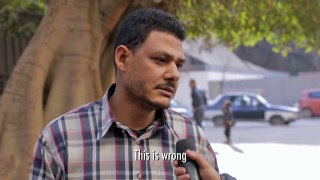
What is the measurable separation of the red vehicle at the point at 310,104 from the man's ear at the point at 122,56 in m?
25.6

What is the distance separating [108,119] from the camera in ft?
5.89

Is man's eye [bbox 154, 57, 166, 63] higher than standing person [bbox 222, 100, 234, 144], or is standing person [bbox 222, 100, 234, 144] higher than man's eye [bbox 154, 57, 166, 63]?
standing person [bbox 222, 100, 234, 144]

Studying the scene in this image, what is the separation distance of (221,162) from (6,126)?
4.98 m

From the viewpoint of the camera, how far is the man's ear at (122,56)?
1802mm

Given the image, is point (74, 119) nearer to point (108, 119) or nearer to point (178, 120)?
point (108, 119)

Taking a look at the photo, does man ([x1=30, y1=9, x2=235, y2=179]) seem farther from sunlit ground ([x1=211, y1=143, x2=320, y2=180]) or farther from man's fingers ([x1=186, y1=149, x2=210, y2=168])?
sunlit ground ([x1=211, y1=143, x2=320, y2=180])

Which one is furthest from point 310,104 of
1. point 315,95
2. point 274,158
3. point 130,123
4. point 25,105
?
point 130,123

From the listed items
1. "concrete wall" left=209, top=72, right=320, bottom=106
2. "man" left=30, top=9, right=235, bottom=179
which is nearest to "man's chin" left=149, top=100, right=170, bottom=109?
"man" left=30, top=9, right=235, bottom=179

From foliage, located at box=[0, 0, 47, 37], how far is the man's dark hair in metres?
7.33

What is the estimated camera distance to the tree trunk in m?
5.43

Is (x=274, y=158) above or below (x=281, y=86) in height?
below

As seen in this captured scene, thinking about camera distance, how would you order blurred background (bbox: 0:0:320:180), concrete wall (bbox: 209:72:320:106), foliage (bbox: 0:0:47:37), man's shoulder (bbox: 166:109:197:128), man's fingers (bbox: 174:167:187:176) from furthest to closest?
1. concrete wall (bbox: 209:72:320:106)
2. foliage (bbox: 0:0:47:37)
3. blurred background (bbox: 0:0:320:180)
4. man's shoulder (bbox: 166:109:197:128)
5. man's fingers (bbox: 174:167:187:176)

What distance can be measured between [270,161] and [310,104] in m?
17.7

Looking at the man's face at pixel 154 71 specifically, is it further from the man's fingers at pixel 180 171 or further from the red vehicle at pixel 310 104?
the red vehicle at pixel 310 104
